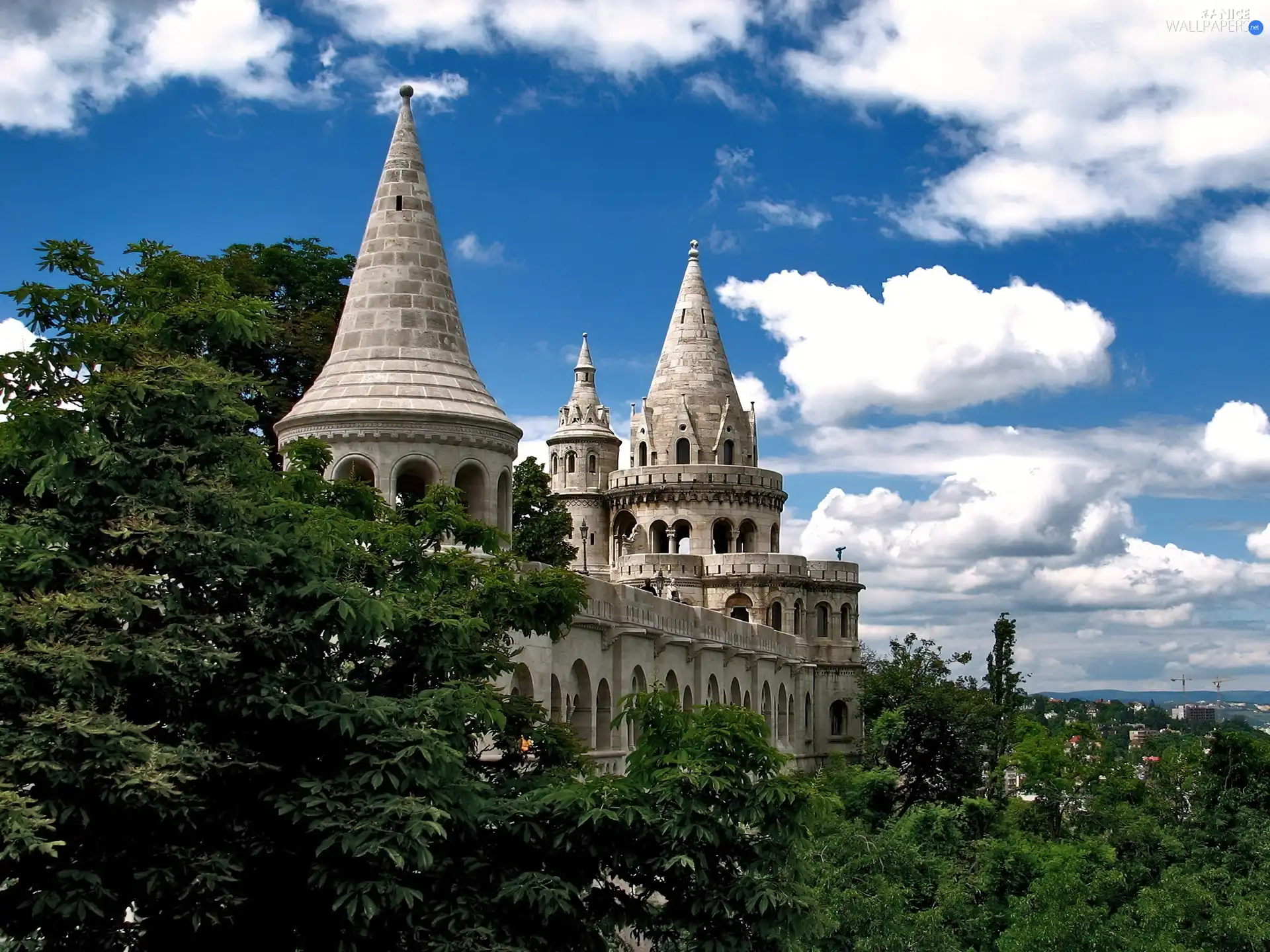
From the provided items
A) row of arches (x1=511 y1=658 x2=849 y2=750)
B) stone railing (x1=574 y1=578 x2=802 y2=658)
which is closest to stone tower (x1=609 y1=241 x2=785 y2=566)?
stone railing (x1=574 y1=578 x2=802 y2=658)

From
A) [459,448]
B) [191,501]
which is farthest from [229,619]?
[459,448]

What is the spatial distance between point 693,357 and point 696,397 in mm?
1841

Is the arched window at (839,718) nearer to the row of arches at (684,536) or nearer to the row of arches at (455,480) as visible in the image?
the row of arches at (684,536)

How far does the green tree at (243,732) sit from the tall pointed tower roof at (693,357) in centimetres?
4996

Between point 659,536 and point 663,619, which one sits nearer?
point 663,619

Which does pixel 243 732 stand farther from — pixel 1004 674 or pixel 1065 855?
pixel 1004 674

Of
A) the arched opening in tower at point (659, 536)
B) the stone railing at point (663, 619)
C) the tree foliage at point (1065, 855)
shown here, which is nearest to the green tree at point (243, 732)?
the stone railing at point (663, 619)

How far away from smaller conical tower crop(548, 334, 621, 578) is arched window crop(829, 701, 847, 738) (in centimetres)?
1044

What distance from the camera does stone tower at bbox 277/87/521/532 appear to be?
2433cm

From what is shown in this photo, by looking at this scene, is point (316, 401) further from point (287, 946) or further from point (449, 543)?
point (287, 946)

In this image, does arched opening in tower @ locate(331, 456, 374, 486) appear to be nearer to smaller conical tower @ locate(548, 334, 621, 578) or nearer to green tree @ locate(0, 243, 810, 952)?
green tree @ locate(0, 243, 810, 952)

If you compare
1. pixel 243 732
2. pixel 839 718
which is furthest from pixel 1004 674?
pixel 243 732

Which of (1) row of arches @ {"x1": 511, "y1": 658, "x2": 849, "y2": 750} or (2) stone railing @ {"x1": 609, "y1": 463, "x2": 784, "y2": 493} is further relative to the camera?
(2) stone railing @ {"x1": 609, "y1": 463, "x2": 784, "y2": 493}

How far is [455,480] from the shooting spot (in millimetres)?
24656
